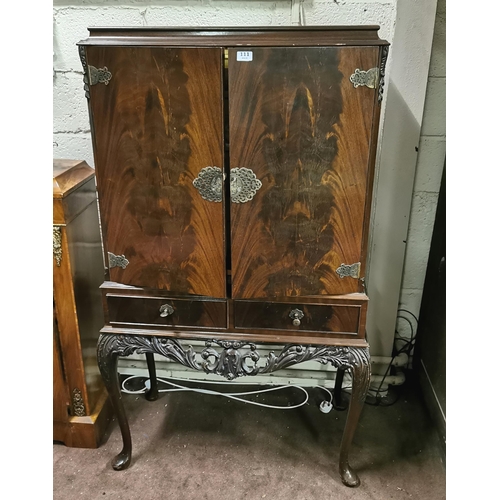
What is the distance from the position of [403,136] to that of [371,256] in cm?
41

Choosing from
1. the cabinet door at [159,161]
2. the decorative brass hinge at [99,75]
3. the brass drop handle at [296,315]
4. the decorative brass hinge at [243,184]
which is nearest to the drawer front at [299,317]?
the brass drop handle at [296,315]

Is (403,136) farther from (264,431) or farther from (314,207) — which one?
(264,431)

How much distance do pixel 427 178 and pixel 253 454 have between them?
107 cm

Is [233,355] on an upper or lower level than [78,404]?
upper

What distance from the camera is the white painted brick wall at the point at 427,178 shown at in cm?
145

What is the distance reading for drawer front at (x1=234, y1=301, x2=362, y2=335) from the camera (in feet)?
4.00

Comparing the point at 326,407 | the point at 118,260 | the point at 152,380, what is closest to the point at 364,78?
the point at 118,260

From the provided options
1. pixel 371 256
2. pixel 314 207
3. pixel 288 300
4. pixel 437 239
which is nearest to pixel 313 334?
pixel 288 300

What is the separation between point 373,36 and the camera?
3.32ft

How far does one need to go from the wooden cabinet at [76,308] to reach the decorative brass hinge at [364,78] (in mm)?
828

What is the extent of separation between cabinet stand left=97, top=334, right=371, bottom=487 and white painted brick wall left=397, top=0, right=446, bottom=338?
0.57 meters

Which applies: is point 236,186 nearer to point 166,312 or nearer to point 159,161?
point 159,161

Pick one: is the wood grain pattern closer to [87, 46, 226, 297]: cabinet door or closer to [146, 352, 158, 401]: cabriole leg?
[87, 46, 226, 297]: cabinet door

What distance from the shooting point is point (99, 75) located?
3.50ft
